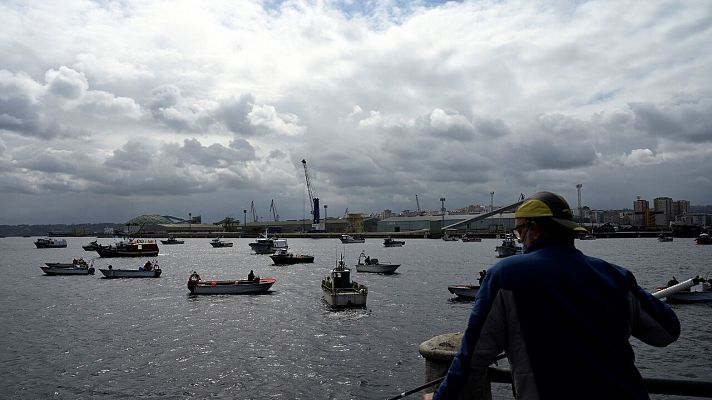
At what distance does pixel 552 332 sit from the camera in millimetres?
3162

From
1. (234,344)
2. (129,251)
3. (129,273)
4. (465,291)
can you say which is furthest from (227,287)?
(129,251)

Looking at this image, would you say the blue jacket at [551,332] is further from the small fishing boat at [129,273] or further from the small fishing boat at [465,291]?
the small fishing boat at [129,273]

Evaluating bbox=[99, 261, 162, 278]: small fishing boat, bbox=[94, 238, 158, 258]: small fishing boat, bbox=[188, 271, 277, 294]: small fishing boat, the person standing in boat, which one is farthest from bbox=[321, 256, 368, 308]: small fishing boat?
bbox=[94, 238, 158, 258]: small fishing boat

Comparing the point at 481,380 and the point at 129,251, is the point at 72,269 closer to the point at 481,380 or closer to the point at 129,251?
the point at 129,251

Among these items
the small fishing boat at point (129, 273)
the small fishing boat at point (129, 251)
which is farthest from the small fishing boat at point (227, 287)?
the small fishing boat at point (129, 251)

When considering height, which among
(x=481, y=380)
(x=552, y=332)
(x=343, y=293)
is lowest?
(x=343, y=293)

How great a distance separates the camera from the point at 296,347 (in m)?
32.4

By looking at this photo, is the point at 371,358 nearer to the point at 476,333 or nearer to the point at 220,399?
the point at 220,399

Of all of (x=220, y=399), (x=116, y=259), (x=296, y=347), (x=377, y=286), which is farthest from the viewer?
(x=116, y=259)

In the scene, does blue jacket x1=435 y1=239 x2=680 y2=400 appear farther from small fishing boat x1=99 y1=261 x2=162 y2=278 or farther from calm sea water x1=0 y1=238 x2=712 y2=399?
small fishing boat x1=99 y1=261 x2=162 y2=278

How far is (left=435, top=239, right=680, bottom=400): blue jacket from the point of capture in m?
3.15

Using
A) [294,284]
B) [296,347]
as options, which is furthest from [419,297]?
[296,347]

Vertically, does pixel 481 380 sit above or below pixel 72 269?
above

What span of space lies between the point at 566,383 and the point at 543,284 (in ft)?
1.82
